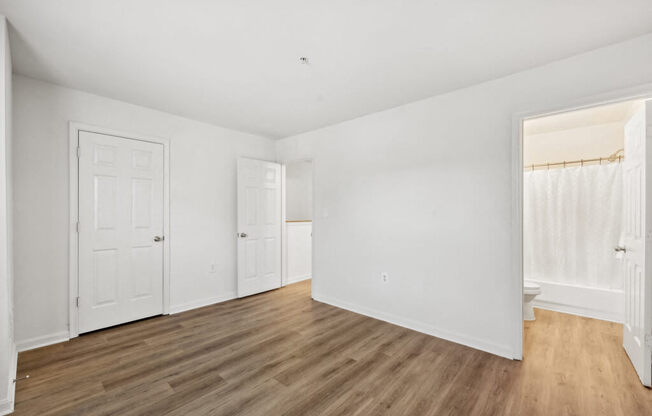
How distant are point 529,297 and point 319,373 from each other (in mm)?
2630

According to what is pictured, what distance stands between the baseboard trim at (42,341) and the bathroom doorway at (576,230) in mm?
4307

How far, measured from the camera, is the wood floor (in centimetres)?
184

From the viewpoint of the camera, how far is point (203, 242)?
12.6 feet

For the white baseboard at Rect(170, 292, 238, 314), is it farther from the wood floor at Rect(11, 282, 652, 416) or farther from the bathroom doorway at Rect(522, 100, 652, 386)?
Result: the bathroom doorway at Rect(522, 100, 652, 386)

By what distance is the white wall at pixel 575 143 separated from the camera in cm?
361

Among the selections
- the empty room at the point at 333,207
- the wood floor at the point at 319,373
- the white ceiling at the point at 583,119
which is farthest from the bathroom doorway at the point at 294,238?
the white ceiling at the point at 583,119

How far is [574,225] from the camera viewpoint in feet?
12.1

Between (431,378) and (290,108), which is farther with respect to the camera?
(290,108)

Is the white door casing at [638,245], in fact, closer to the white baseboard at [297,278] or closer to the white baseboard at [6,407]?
the white baseboard at [297,278]

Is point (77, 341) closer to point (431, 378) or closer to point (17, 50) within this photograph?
point (17, 50)

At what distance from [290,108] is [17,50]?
7.35 feet

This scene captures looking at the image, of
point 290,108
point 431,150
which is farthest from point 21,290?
point 431,150

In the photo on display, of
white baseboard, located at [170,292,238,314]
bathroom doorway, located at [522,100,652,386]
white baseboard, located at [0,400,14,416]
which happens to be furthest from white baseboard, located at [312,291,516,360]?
white baseboard, located at [0,400,14,416]

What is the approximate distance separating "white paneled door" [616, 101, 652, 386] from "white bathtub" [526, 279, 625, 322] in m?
1.04
